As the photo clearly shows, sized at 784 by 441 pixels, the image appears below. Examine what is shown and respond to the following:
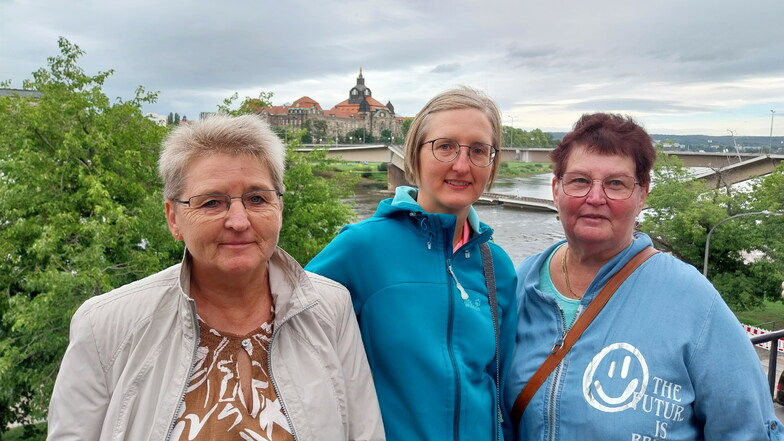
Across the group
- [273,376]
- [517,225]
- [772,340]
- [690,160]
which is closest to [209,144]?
[273,376]

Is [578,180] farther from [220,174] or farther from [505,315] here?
[220,174]

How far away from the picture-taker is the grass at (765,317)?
2020cm

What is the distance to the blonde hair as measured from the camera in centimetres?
211

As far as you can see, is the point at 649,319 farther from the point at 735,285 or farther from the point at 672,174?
the point at 672,174

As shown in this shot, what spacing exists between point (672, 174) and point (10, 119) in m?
21.8

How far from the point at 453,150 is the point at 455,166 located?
0.22 ft

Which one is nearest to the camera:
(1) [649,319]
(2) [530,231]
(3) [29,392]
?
(1) [649,319]

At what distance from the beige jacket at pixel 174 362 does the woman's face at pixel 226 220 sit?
118mm

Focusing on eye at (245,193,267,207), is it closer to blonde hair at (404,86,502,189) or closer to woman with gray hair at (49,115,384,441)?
woman with gray hair at (49,115,384,441)

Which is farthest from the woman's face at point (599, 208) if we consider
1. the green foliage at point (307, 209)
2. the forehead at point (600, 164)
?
the green foliage at point (307, 209)

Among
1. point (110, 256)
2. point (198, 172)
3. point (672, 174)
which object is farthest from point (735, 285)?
point (198, 172)

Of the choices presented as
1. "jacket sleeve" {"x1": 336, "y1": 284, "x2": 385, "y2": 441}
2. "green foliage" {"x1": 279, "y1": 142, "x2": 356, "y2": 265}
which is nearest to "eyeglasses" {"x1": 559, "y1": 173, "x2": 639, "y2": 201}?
"jacket sleeve" {"x1": 336, "y1": 284, "x2": 385, "y2": 441}

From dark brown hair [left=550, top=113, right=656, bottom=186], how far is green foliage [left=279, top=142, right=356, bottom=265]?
10.8 metres

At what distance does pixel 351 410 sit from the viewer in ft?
6.13
